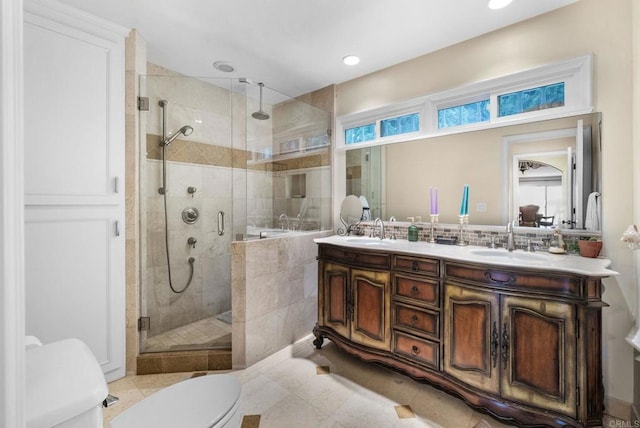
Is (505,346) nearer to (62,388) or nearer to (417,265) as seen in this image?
(417,265)

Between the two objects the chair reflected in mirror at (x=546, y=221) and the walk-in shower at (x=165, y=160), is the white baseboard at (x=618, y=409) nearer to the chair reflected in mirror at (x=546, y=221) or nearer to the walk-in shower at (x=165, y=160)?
the chair reflected in mirror at (x=546, y=221)

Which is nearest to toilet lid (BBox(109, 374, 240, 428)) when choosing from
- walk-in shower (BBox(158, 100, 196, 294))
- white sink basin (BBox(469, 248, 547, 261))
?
walk-in shower (BBox(158, 100, 196, 294))

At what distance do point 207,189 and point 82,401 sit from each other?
2230 millimetres

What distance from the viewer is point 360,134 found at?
9.14ft

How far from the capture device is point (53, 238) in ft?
5.63

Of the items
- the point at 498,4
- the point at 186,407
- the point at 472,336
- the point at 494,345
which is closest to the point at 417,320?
the point at 472,336

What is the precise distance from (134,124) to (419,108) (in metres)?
2.22

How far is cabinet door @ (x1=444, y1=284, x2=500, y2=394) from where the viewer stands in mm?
1537

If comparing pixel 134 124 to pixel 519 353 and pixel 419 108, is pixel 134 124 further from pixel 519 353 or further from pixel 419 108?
pixel 519 353

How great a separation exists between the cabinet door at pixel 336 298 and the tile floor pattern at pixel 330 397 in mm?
286

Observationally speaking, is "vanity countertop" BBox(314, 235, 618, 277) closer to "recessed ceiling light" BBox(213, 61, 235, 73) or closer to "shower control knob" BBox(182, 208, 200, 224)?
"shower control knob" BBox(182, 208, 200, 224)

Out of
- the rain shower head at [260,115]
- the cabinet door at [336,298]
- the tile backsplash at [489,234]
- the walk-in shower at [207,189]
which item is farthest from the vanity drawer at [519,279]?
the rain shower head at [260,115]

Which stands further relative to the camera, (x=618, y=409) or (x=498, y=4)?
(x=498, y=4)

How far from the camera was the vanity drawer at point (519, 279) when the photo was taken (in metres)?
1.35
